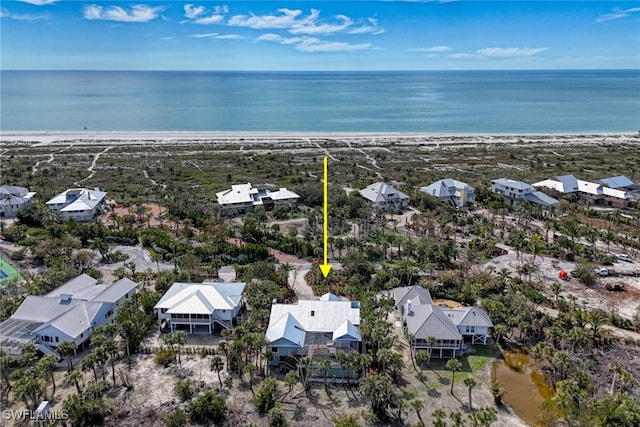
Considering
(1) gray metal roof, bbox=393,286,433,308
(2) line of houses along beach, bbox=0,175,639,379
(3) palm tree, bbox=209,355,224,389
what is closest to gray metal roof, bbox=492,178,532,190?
(1) gray metal roof, bbox=393,286,433,308

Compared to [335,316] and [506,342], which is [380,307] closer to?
[335,316]

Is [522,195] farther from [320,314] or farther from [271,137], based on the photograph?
[271,137]

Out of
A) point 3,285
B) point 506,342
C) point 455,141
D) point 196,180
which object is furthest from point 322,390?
point 455,141

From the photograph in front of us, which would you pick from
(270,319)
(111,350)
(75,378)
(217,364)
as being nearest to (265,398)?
(217,364)

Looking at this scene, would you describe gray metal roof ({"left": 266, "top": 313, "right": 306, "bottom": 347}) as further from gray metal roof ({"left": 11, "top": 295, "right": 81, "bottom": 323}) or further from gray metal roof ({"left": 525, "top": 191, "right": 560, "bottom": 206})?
gray metal roof ({"left": 525, "top": 191, "right": 560, "bottom": 206})

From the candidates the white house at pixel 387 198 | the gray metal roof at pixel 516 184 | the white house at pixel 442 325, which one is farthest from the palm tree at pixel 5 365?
the gray metal roof at pixel 516 184

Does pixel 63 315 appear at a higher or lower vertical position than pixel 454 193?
lower
